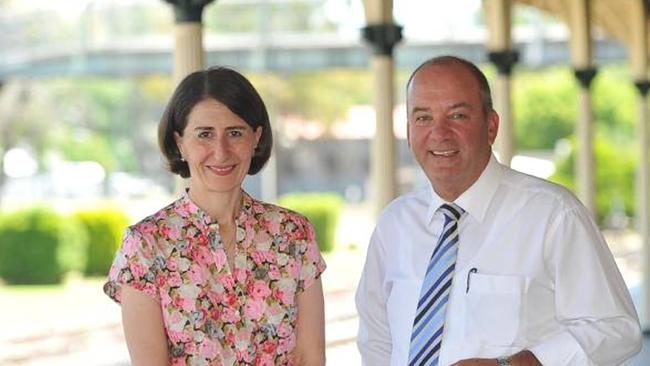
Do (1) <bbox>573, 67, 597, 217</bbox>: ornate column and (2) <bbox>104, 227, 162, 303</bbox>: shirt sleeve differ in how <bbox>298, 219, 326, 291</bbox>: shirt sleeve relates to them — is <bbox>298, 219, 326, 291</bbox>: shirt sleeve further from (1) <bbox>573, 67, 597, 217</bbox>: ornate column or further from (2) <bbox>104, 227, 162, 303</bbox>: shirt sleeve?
(1) <bbox>573, 67, 597, 217</bbox>: ornate column

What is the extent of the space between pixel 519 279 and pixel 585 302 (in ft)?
0.41

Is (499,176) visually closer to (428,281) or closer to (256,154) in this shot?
(428,281)

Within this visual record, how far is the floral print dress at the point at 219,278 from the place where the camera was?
2.35m

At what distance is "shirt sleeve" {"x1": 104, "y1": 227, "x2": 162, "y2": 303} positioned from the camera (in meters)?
2.33

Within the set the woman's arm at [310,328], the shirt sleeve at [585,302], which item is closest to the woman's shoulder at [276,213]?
the woman's arm at [310,328]

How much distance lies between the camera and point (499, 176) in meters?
2.59

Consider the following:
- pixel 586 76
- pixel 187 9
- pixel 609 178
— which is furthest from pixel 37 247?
pixel 187 9

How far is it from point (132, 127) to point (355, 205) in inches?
305

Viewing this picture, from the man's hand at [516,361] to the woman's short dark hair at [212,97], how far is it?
1.79 ft

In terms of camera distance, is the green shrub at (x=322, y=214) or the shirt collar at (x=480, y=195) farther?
the green shrub at (x=322, y=214)

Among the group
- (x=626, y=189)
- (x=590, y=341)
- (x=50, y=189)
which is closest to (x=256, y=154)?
(x=590, y=341)

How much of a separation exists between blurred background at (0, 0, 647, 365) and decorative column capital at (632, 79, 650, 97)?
32.6ft

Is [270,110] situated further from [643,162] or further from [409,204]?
[409,204]

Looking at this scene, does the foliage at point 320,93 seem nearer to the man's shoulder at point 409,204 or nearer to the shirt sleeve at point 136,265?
the man's shoulder at point 409,204
